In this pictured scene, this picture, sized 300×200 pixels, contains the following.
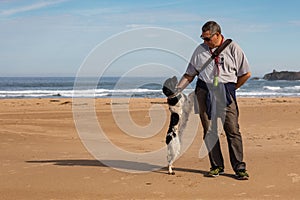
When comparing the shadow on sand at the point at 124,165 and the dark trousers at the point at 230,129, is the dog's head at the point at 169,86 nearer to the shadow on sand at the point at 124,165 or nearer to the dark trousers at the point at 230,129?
the dark trousers at the point at 230,129

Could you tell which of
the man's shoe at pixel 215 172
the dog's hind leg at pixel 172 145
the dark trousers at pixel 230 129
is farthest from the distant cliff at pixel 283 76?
the dog's hind leg at pixel 172 145

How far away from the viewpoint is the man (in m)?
6.89

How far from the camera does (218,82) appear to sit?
273 inches

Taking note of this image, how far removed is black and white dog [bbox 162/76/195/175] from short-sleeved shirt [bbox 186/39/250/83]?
0.43m

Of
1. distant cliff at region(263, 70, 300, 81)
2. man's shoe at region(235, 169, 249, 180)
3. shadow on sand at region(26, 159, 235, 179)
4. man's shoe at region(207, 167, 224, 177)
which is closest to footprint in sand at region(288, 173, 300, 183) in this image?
man's shoe at region(235, 169, 249, 180)

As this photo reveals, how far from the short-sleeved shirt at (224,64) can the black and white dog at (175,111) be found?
0.43m

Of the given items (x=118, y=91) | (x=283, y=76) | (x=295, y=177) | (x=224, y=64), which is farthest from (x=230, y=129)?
(x=283, y=76)

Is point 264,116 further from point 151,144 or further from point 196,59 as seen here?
point 196,59

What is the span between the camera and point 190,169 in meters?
7.98

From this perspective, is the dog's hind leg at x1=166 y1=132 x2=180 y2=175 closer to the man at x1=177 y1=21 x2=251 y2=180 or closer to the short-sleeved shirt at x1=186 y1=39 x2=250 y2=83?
the man at x1=177 y1=21 x2=251 y2=180

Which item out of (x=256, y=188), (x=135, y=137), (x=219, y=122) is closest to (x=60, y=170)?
(x=219, y=122)

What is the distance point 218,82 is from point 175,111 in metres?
0.83

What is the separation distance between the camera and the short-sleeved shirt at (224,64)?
689 centimetres

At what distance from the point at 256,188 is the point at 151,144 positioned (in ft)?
18.8
